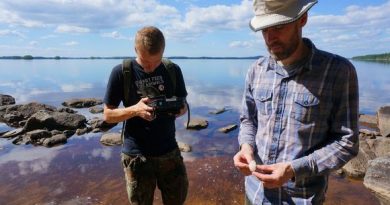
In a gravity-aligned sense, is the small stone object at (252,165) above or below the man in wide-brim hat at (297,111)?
below

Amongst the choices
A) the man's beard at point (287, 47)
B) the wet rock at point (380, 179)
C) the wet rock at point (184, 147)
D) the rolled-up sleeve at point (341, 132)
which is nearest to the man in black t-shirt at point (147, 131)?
the man's beard at point (287, 47)

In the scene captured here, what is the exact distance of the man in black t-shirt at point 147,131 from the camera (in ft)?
13.1

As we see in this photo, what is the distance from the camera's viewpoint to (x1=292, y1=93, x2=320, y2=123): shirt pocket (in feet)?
7.71

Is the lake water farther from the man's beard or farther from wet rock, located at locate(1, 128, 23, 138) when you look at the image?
the man's beard

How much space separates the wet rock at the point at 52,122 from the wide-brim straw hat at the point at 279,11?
1590 cm

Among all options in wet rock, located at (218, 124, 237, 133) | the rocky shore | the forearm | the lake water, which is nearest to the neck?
the forearm

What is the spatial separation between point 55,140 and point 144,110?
1194 centimetres

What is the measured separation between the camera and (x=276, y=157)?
2.54 meters

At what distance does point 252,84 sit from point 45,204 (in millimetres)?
7625

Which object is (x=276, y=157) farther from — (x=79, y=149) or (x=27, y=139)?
(x=27, y=139)

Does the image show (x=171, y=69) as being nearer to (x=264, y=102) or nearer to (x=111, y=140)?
(x=264, y=102)

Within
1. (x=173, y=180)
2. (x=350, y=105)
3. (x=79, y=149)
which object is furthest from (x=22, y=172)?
(x=350, y=105)

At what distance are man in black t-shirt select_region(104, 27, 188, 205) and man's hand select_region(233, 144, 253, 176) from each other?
4.80ft

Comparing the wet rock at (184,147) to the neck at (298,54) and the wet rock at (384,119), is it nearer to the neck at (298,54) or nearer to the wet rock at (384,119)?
the wet rock at (384,119)
